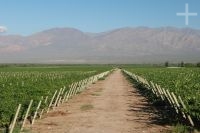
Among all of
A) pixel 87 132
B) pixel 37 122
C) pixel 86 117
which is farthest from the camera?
pixel 86 117

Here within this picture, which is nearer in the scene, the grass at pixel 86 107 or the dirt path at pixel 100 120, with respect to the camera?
the dirt path at pixel 100 120

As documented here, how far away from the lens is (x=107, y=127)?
19.8m

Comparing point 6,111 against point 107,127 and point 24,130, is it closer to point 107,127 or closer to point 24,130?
point 24,130

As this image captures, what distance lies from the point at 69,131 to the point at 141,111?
8000 millimetres

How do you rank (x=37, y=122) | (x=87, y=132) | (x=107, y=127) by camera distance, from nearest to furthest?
(x=87, y=132) < (x=107, y=127) < (x=37, y=122)

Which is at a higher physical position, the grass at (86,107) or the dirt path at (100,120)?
the dirt path at (100,120)

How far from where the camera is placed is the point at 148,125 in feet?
67.3

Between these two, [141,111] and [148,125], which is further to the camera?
[141,111]

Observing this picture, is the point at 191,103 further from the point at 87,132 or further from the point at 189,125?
the point at 87,132

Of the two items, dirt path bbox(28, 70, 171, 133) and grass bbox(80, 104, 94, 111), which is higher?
dirt path bbox(28, 70, 171, 133)

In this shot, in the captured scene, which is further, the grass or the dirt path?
the grass

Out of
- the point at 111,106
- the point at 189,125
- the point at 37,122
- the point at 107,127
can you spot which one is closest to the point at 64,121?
the point at 37,122

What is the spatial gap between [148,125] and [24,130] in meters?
4.87

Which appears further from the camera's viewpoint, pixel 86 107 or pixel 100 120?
pixel 86 107
